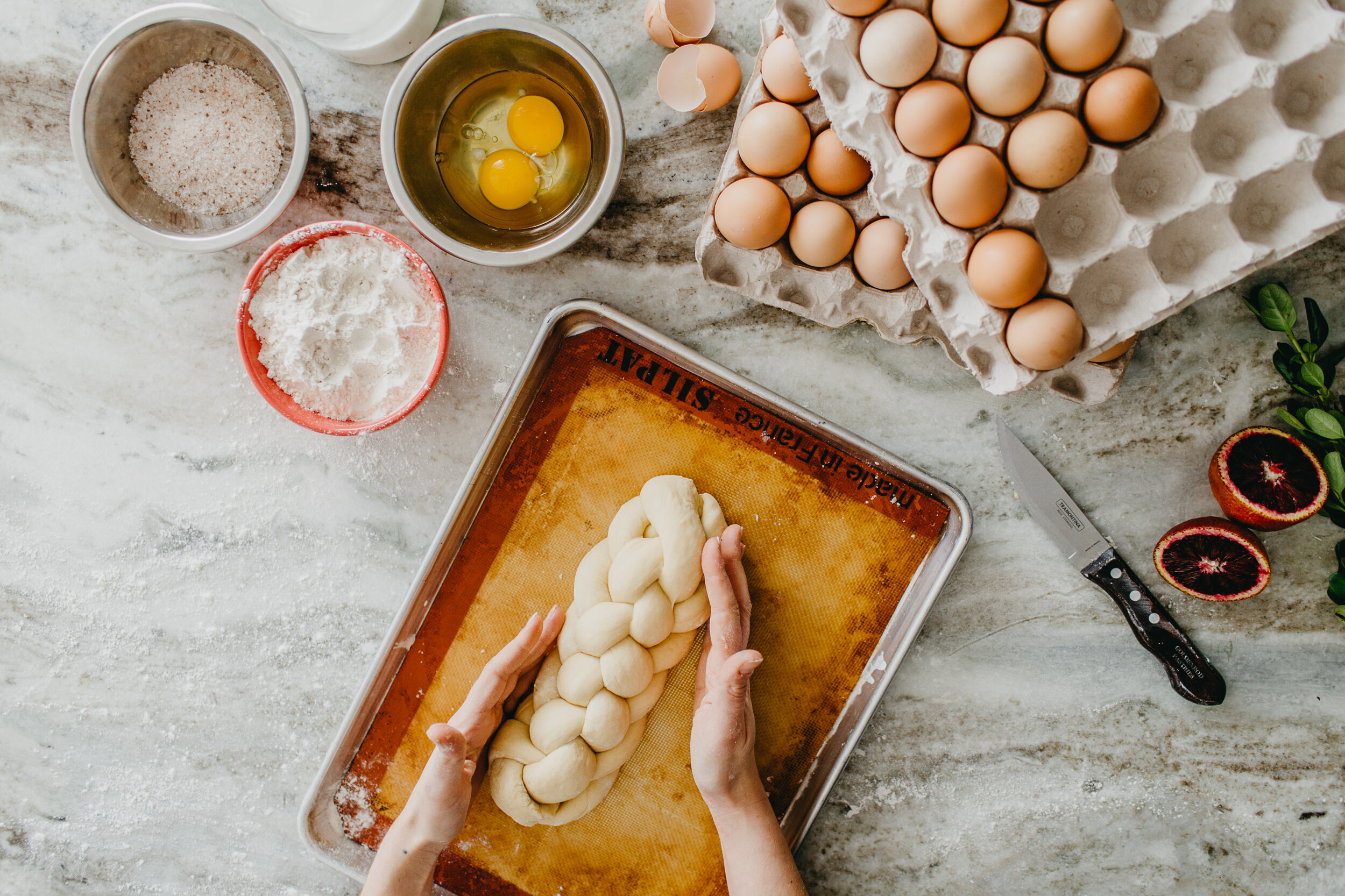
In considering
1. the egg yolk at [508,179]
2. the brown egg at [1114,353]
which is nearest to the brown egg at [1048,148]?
the brown egg at [1114,353]

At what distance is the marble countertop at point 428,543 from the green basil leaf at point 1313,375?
0.38ft

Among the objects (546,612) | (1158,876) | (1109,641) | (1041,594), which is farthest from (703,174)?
(1158,876)

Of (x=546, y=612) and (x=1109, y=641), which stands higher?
(x=1109, y=641)

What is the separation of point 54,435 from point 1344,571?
8.35ft

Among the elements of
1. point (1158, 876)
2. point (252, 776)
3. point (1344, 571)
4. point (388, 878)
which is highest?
point (1344, 571)

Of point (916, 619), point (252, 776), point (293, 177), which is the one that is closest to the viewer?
point (293, 177)

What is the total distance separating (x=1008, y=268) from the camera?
0.99 m

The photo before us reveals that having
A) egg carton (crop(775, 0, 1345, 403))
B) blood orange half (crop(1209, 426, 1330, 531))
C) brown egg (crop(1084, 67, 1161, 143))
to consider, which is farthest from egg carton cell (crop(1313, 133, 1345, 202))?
blood orange half (crop(1209, 426, 1330, 531))

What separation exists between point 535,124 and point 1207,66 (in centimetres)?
105

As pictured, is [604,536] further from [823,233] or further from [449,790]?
[823,233]

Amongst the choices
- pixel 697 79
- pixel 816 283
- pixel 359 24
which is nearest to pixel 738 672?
pixel 816 283

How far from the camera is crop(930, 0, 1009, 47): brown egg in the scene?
0.96m

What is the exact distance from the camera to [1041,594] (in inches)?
56.6

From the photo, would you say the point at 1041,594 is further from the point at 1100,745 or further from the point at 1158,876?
the point at 1158,876
